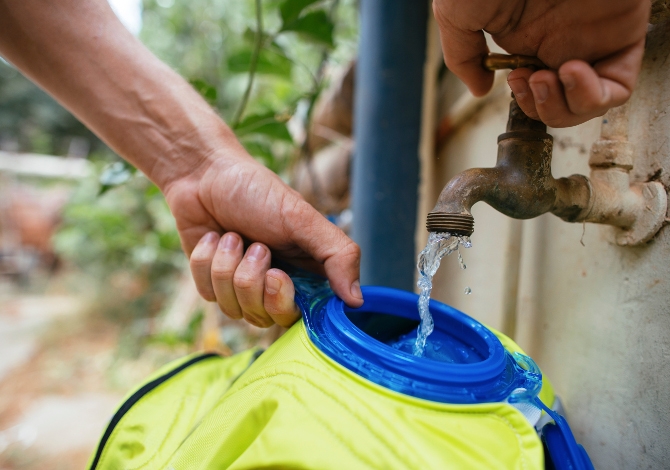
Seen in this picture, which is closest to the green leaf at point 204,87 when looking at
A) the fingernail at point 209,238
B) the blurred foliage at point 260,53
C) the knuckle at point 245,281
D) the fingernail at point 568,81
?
the blurred foliage at point 260,53

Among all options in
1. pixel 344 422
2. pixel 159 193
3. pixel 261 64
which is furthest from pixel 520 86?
pixel 159 193

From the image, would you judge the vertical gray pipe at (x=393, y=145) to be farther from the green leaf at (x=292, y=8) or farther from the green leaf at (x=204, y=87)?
the green leaf at (x=204, y=87)

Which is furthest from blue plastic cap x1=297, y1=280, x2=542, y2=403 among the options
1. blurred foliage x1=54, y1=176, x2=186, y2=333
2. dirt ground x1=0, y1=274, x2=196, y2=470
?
blurred foliage x1=54, y1=176, x2=186, y2=333

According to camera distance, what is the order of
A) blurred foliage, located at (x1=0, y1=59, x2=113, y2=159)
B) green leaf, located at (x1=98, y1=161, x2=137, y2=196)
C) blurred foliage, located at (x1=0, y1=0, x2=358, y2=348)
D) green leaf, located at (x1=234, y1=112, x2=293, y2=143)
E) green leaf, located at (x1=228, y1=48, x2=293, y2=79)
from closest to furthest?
green leaf, located at (x1=98, y1=161, x2=137, y2=196)
green leaf, located at (x1=234, y1=112, x2=293, y2=143)
green leaf, located at (x1=228, y1=48, x2=293, y2=79)
blurred foliage, located at (x1=0, y1=0, x2=358, y2=348)
blurred foliage, located at (x1=0, y1=59, x2=113, y2=159)

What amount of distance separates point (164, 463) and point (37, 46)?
0.68 metres

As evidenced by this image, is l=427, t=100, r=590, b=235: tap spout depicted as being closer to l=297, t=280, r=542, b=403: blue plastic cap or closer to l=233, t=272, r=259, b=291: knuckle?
l=297, t=280, r=542, b=403: blue plastic cap

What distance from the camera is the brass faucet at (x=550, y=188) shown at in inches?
17.5

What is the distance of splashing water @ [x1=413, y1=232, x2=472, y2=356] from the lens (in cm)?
44

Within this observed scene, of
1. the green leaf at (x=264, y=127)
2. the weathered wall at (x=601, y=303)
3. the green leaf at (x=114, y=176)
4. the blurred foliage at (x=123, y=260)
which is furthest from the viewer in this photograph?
the blurred foliage at (x=123, y=260)

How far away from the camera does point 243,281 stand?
575 mm

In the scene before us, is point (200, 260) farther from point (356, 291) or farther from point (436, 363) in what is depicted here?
point (436, 363)

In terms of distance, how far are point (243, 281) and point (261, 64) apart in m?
0.97

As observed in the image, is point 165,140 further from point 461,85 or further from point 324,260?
point 461,85

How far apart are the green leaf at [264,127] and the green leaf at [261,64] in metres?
0.24
